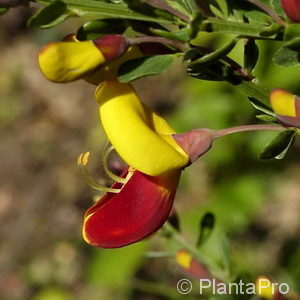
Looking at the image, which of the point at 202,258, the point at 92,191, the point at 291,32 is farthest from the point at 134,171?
the point at 92,191

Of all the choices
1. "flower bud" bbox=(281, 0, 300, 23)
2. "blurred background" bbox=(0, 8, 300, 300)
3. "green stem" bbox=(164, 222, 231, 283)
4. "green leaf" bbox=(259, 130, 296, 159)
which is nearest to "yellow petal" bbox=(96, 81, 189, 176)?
"green leaf" bbox=(259, 130, 296, 159)

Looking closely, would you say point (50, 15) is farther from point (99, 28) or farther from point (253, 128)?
point (253, 128)

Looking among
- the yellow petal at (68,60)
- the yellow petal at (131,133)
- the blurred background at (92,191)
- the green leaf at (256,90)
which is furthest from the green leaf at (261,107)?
the blurred background at (92,191)

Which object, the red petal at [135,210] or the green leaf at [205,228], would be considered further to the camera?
the green leaf at [205,228]

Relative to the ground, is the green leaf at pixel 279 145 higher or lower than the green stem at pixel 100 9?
lower

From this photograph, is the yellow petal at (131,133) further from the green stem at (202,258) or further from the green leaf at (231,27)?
the green stem at (202,258)

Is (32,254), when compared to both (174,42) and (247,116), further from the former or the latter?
(174,42)

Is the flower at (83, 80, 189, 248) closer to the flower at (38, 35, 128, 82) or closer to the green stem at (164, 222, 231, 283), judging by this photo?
the flower at (38, 35, 128, 82)
